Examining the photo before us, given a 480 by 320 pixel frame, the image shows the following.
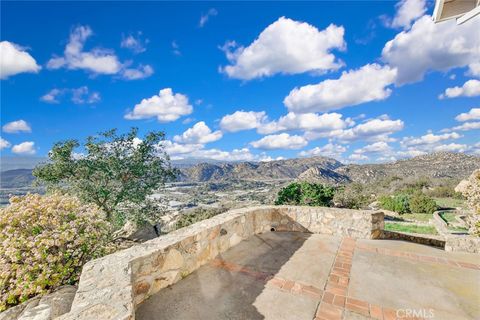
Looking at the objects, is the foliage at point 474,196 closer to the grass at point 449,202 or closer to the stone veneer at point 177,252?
the stone veneer at point 177,252

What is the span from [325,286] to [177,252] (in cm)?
194

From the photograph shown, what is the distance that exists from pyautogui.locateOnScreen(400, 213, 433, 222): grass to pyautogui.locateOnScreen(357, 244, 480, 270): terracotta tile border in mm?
24527

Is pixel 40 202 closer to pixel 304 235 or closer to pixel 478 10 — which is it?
pixel 304 235

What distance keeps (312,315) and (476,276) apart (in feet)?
9.13

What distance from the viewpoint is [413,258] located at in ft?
13.6

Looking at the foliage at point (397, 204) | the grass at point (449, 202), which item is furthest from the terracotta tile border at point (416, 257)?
the grass at point (449, 202)

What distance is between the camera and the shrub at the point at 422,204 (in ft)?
88.9

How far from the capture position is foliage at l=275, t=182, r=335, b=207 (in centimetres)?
1272

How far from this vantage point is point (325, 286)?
124 inches

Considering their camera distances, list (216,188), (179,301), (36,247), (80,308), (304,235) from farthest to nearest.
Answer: (216,188), (304,235), (36,247), (179,301), (80,308)

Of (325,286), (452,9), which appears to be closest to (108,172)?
(325,286)

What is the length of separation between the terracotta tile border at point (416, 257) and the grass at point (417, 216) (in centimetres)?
2453

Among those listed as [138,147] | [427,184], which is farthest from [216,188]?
[138,147]

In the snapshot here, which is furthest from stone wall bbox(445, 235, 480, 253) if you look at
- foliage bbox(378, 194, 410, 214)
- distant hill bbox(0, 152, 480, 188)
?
foliage bbox(378, 194, 410, 214)
